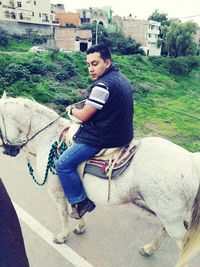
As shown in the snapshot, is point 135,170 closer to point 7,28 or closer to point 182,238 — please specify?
point 182,238

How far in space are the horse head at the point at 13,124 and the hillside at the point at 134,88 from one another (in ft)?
18.9

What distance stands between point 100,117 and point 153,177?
851mm

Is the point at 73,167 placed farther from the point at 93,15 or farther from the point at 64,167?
the point at 93,15

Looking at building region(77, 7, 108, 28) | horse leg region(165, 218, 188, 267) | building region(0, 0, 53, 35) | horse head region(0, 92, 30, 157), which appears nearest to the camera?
horse leg region(165, 218, 188, 267)

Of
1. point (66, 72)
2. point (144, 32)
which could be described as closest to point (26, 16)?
point (144, 32)

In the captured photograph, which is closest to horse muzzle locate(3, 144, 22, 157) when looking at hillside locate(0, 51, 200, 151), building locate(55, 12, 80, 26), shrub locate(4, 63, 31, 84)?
hillside locate(0, 51, 200, 151)

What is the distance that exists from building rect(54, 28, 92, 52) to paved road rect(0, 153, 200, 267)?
120 feet

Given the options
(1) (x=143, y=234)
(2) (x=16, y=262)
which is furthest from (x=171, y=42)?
(2) (x=16, y=262)

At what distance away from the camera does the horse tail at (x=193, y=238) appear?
253cm

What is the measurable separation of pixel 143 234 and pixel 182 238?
1.16 m

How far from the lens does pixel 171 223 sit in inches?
109

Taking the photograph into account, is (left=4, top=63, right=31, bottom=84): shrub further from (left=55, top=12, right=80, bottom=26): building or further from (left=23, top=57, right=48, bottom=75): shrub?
(left=55, top=12, right=80, bottom=26): building

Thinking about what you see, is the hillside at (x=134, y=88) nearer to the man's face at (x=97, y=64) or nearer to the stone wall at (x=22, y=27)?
the man's face at (x=97, y=64)

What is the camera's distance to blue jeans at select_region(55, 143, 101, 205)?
292 centimetres
